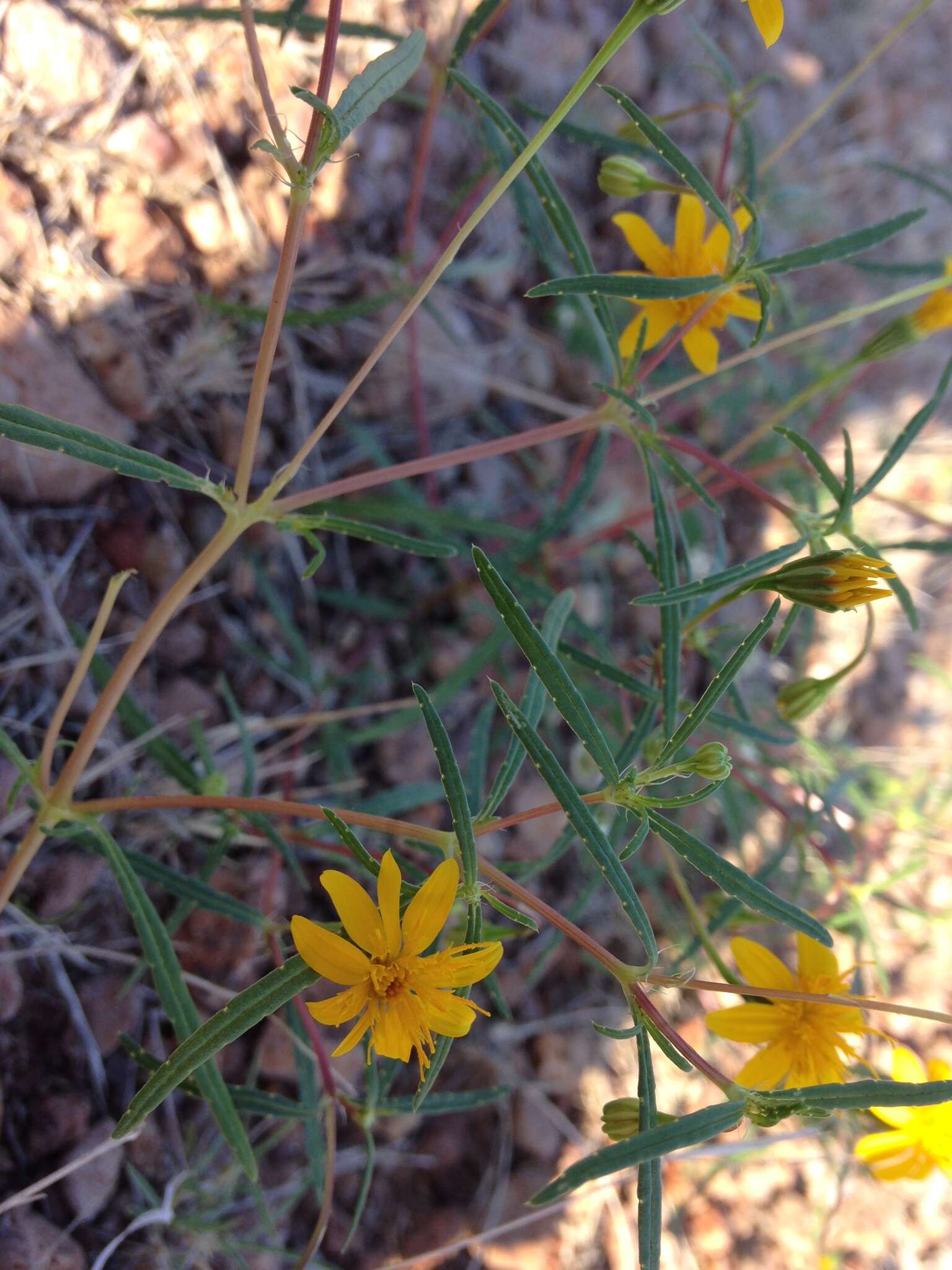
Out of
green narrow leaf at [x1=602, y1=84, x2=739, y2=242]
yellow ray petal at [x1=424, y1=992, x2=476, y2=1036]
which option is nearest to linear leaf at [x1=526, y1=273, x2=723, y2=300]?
green narrow leaf at [x1=602, y1=84, x2=739, y2=242]

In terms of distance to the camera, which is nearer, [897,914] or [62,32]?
[62,32]

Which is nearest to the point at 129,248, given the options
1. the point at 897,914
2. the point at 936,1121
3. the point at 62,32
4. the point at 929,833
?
the point at 62,32

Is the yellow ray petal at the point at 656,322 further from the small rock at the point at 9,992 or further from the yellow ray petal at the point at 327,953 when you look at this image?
the small rock at the point at 9,992

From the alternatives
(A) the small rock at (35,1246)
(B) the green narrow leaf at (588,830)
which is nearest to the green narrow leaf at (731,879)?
(B) the green narrow leaf at (588,830)

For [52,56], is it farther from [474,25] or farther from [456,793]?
[456,793]

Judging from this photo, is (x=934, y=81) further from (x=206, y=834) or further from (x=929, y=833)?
(x=206, y=834)

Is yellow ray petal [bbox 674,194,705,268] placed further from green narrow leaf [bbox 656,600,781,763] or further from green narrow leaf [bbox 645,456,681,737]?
green narrow leaf [bbox 656,600,781,763]

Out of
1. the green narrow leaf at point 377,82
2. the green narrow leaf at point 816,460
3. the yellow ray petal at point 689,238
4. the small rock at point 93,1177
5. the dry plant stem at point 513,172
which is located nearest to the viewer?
the dry plant stem at point 513,172

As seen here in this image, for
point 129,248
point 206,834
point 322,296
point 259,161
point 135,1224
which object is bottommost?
point 135,1224
